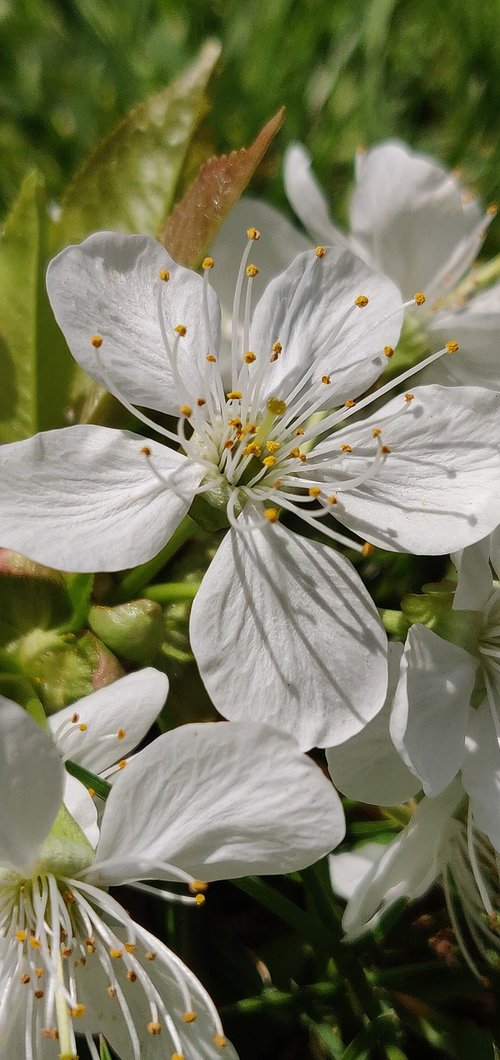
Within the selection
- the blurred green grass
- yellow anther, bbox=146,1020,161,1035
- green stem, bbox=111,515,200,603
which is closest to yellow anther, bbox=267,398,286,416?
green stem, bbox=111,515,200,603

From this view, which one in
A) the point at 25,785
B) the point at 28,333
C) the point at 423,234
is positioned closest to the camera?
the point at 25,785

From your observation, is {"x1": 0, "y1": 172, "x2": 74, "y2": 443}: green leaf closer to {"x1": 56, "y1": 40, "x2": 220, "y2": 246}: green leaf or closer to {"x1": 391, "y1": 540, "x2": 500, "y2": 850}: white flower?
{"x1": 56, "y1": 40, "x2": 220, "y2": 246}: green leaf

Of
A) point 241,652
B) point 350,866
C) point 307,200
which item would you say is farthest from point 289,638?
point 307,200

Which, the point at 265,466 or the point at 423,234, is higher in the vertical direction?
the point at 423,234

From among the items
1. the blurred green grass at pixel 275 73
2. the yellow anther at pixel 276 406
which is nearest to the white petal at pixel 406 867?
the yellow anther at pixel 276 406

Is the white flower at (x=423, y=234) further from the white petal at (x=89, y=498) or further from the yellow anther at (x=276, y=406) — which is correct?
the white petal at (x=89, y=498)

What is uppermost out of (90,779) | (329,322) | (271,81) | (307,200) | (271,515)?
(271,81)

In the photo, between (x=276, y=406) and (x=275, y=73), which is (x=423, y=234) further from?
(x=275, y=73)
